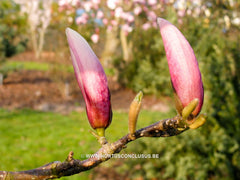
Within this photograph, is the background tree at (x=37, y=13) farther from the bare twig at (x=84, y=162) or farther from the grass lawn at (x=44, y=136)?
the bare twig at (x=84, y=162)

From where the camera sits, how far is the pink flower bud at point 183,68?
0.76m

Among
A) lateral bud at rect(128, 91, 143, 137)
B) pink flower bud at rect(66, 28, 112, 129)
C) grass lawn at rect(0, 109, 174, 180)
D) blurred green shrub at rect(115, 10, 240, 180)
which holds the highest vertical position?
pink flower bud at rect(66, 28, 112, 129)

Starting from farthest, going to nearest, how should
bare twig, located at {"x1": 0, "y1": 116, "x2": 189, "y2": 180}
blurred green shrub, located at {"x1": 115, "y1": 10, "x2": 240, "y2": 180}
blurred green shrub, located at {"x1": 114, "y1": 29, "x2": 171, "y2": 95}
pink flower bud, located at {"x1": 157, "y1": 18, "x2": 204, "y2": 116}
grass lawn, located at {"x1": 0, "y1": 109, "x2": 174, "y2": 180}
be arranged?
blurred green shrub, located at {"x1": 114, "y1": 29, "x2": 171, "y2": 95}, grass lawn, located at {"x1": 0, "y1": 109, "x2": 174, "y2": 180}, blurred green shrub, located at {"x1": 115, "y1": 10, "x2": 240, "y2": 180}, pink flower bud, located at {"x1": 157, "y1": 18, "x2": 204, "y2": 116}, bare twig, located at {"x1": 0, "y1": 116, "x2": 189, "y2": 180}

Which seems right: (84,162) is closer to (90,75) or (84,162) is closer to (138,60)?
(90,75)

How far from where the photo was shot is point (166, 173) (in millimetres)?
3850

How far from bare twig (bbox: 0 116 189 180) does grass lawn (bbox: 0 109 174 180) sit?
3.34m

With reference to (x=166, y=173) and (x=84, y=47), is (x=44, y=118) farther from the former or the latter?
(x=84, y=47)

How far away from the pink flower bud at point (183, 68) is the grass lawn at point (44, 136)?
3.33 meters

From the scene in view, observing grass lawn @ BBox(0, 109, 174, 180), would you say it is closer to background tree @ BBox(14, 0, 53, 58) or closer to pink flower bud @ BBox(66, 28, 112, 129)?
pink flower bud @ BBox(66, 28, 112, 129)

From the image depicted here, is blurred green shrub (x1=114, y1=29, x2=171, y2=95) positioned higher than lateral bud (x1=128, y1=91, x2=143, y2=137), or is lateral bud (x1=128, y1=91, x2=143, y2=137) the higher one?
lateral bud (x1=128, y1=91, x2=143, y2=137)

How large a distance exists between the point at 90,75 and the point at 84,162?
0.23 m

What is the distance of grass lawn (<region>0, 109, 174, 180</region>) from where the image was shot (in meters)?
5.17

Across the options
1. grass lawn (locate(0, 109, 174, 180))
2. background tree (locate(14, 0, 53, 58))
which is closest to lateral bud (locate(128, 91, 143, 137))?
grass lawn (locate(0, 109, 174, 180))

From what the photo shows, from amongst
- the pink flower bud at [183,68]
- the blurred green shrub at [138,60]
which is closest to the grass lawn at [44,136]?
the blurred green shrub at [138,60]
